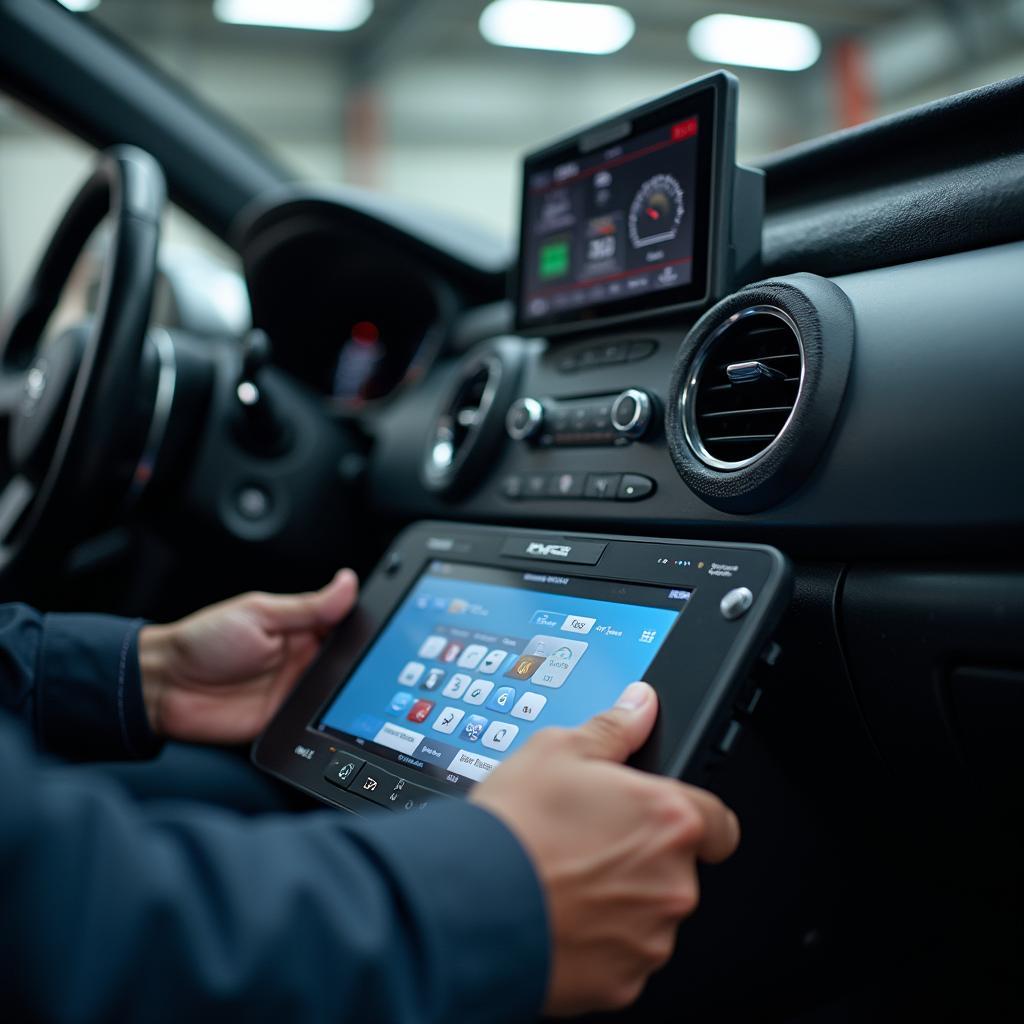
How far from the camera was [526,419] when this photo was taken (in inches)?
35.5

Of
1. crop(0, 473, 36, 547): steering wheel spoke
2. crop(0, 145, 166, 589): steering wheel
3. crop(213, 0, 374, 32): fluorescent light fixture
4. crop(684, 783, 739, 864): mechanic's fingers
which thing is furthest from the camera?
crop(213, 0, 374, 32): fluorescent light fixture

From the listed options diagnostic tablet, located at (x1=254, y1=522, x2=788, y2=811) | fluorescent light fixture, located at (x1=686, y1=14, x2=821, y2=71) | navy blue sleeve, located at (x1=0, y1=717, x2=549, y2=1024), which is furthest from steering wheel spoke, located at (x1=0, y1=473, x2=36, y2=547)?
fluorescent light fixture, located at (x1=686, y1=14, x2=821, y2=71)

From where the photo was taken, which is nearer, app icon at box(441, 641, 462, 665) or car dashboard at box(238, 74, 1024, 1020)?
car dashboard at box(238, 74, 1024, 1020)

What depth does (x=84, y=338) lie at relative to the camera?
1104 mm

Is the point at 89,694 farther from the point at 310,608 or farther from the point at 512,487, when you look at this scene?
the point at 512,487

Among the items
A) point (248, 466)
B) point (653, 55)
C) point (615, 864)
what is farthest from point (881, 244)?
point (653, 55)

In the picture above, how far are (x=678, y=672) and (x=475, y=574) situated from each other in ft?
0.88

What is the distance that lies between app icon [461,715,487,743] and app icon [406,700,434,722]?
1.9 inches

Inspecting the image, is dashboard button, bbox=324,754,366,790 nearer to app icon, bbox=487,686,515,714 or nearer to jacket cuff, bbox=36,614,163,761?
app icon, bbox=487,686,515,714

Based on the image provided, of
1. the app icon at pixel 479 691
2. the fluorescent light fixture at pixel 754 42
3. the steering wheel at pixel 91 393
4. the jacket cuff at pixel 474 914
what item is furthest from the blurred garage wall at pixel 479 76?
the jacket cuff at pixel 474 914

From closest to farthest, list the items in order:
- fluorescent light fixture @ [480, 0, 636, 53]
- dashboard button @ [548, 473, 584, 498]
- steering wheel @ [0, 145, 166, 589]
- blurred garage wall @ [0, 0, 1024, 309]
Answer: dashboard button @ [548, 473, 584, 498], steering wheel @ [0, 145, 166, 589], blurred garage wall @ [0, 0, 1024, 309], fluorescent light fixture @ [480, 0, 636, 53]

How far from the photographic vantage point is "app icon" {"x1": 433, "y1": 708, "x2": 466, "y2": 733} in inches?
27.6

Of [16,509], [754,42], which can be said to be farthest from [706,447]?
[754,42]

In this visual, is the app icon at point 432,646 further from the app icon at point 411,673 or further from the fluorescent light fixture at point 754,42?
the fluorescent light fixture at point 754,42
